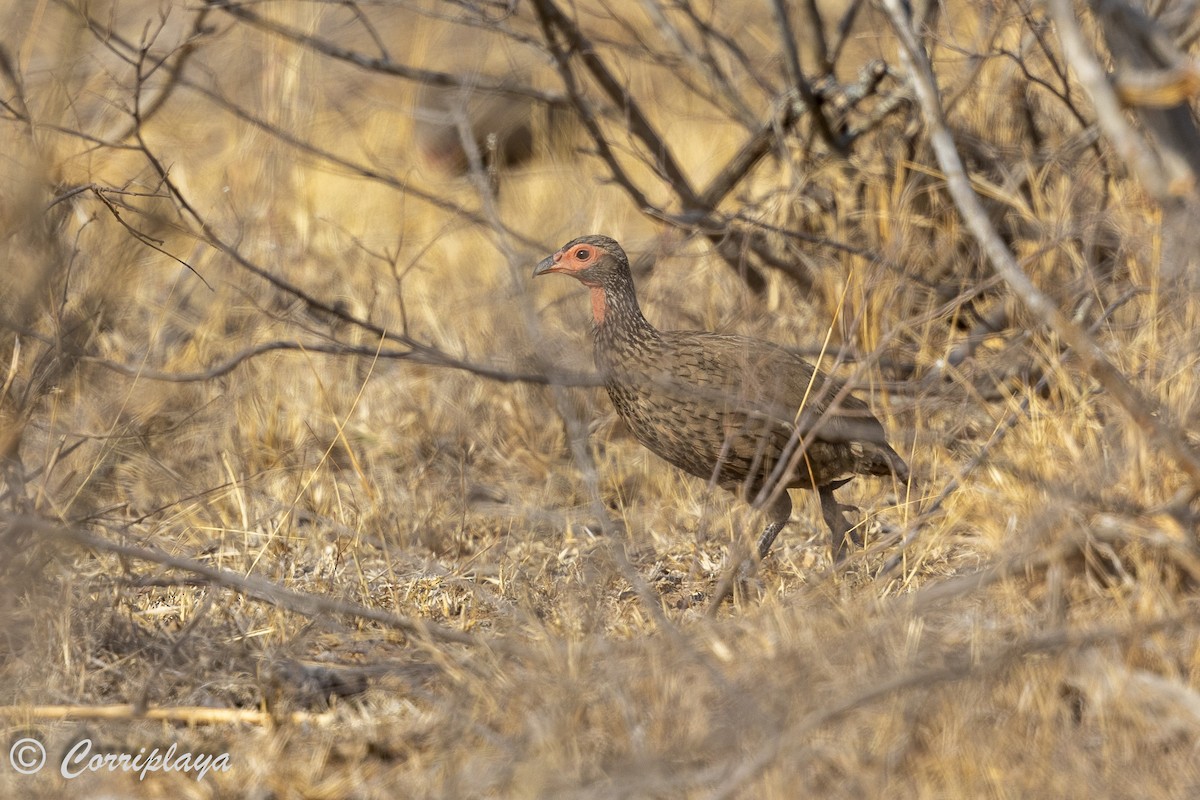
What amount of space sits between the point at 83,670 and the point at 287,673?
1.74ft

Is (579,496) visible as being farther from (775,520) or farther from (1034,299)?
(1034,299)

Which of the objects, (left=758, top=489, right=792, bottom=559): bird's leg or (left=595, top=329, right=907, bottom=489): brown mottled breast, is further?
(left=758, top=489, right=792, bottom=559): bird's leg

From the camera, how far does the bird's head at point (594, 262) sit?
4926 millimetres

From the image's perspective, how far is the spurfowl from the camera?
4.42 metres

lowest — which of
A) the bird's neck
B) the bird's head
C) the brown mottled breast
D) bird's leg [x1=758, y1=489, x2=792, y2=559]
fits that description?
bird's leg [x1=758, y1=489, x2=792, y2=559]

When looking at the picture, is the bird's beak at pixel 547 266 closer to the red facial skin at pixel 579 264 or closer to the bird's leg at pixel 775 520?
the red facial skin at pixel 579 264

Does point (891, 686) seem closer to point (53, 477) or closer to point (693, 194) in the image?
point (53, 477)

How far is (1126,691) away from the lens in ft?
9.86

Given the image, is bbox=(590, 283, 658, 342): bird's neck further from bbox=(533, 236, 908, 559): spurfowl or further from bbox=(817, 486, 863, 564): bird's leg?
bbox=(817, 486, 863, 564): bird's leg

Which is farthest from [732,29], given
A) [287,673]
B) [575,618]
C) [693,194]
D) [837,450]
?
[287,673]

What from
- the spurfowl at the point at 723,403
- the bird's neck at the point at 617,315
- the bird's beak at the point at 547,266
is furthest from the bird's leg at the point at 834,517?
the bird's beak at the point at 547,266

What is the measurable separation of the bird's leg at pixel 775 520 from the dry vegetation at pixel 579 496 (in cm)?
12

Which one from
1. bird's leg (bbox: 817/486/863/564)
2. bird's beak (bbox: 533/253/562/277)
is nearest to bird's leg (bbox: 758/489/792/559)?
bird's leg (bbox: 817/486/863/564)

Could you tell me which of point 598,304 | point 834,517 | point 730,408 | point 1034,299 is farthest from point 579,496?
point 1034,299
